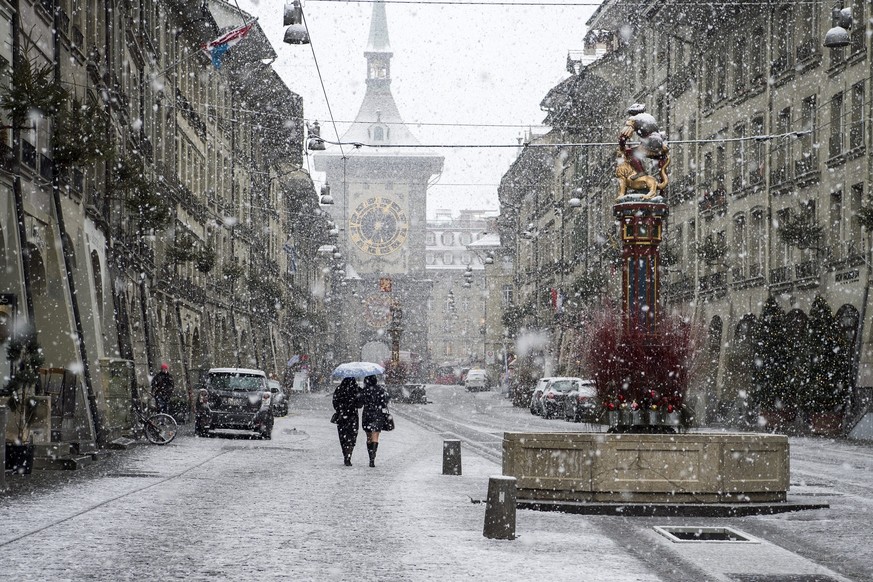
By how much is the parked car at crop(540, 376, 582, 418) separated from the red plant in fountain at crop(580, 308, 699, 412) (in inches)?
1142

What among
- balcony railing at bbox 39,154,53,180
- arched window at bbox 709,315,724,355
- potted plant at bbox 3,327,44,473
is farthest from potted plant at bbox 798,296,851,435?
potted plant at bbox 3,327,44,473

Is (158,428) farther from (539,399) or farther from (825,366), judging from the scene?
(539,399)

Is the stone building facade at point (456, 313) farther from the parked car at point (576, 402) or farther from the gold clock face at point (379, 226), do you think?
the parked car at point (576, 402)

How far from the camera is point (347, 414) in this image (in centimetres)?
2477

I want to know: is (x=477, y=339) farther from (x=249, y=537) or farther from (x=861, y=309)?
(x=249, y=537)

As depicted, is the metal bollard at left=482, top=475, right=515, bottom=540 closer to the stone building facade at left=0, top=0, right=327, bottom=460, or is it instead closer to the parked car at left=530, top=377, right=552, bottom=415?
the stone building facade at left=0, top=0, right=327, bottom=460

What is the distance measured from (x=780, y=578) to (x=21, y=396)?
1309 cm

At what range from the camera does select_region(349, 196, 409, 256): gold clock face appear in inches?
5431

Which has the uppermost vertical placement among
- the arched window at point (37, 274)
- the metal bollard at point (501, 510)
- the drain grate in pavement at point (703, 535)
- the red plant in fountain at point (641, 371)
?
the arched window at point (37, 274)

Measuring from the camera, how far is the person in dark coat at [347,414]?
24.5m

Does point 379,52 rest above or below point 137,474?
above

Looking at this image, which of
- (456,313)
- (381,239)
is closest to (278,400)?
(381,239)

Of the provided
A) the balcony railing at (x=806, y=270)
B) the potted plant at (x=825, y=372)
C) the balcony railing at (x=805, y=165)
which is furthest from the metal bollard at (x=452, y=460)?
the balcony railing at (x=805, y=165)

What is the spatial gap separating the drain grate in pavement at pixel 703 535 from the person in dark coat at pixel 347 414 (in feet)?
35.1
